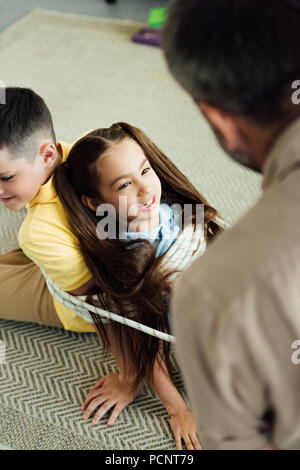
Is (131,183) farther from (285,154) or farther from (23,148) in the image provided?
(285,154)

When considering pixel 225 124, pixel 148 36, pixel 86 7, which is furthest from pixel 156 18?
pixel 225 124

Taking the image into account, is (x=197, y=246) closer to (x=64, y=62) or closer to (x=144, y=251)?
(x=144, y=251)

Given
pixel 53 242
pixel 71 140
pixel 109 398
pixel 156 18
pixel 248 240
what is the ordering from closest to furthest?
pixel 248 240, pixel 53 242, pixel 109 398, pixel 71 140, pixel 156 18

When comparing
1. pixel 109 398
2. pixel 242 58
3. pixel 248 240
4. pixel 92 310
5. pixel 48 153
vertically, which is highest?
pixel 242 58

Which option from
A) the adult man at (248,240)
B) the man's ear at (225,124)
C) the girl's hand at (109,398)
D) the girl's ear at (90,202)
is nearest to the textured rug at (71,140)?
the girl's hand at (109,398)

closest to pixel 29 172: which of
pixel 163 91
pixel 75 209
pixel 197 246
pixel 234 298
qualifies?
pixel 75 209

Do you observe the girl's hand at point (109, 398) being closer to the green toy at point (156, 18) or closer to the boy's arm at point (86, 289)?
the boy's arm at point (86, 289)

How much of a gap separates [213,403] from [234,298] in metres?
0.15

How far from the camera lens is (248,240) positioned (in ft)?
1.88

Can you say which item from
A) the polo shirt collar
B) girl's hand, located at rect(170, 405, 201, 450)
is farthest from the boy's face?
the polo shirt collar

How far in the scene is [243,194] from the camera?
1.83 meters

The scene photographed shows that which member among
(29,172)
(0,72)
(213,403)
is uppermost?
(213,403)

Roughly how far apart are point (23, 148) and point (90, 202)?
7.7 inches
